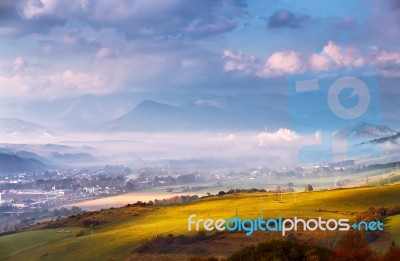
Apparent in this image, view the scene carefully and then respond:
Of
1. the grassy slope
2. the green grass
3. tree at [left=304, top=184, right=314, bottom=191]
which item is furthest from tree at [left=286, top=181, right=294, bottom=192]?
the green grass

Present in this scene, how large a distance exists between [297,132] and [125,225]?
207 inches

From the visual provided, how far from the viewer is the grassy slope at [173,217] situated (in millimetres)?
16188

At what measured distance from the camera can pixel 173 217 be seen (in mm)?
17234

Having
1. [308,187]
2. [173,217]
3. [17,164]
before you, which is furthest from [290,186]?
[17,164]

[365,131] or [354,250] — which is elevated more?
[365,131]

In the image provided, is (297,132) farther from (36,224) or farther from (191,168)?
(36,224)

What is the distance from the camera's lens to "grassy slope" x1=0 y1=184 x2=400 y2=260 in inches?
637

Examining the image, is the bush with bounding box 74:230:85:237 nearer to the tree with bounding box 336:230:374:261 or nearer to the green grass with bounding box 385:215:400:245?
the tree with bounding box 336:230:374:261

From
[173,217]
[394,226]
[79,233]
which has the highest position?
[173,217]

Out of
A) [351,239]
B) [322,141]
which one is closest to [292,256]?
[351,239]

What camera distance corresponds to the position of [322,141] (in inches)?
703

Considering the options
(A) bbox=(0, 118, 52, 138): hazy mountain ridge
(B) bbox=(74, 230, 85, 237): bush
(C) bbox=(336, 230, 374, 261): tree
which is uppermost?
(A) bbox=(0, 118, 52, 138): hazy mountain ridge

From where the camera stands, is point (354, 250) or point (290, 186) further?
point (290, 186)

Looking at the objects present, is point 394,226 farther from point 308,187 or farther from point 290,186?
point 290,186
